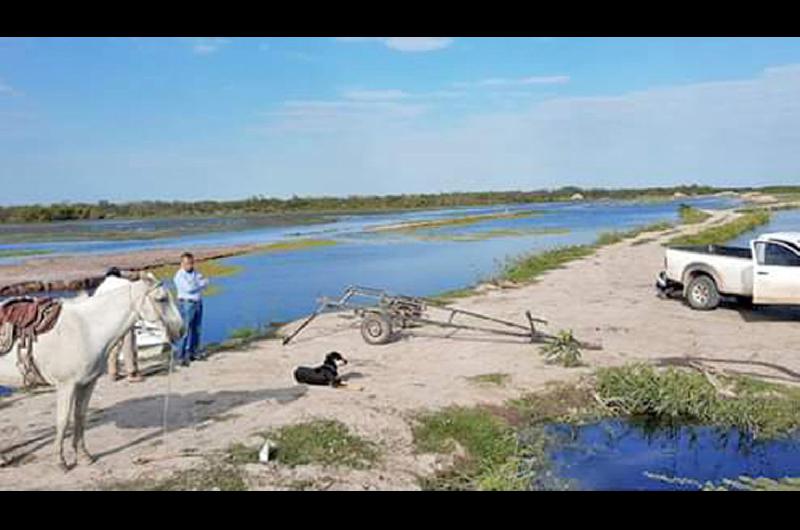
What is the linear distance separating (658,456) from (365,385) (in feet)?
14.5

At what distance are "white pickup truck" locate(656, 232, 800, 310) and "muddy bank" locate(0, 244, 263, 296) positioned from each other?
16.9 m

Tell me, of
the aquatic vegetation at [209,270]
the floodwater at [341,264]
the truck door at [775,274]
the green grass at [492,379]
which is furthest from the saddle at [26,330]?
the aquatic vegetation at [209,270]

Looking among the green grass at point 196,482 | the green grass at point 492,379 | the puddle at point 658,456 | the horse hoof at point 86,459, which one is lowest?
the puddle at point 658,456

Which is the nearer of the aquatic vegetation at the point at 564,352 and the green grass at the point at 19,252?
the aquatic vegetation at the point at 564,352

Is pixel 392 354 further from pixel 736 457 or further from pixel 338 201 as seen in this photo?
pixel 338 201

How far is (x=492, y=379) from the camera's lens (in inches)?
447

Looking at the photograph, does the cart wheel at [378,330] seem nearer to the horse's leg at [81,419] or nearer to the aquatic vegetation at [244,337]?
the aquatic vegetation at [244,337]

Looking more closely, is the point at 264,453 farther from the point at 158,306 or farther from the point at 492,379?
the point at 492,379

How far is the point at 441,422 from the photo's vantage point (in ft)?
30.1

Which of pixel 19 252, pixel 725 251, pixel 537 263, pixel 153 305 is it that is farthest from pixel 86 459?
pixel 19 252

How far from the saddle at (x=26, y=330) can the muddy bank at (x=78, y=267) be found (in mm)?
16720

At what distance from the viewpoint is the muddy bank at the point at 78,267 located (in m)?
29.0

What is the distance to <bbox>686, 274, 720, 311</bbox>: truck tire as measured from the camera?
56.7 feet
